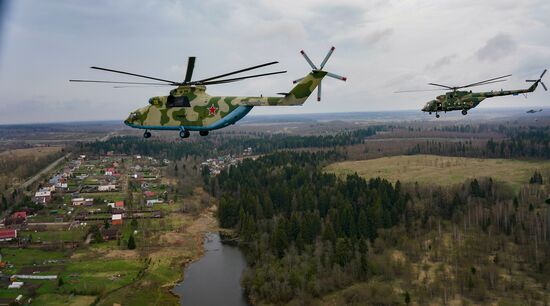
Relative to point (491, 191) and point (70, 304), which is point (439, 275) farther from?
point (70, 304)

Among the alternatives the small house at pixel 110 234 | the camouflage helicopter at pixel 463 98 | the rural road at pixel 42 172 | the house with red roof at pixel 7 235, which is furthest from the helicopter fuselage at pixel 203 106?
the rural road at pixel 42 172

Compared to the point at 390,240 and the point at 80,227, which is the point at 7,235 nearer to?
the point at 80,227

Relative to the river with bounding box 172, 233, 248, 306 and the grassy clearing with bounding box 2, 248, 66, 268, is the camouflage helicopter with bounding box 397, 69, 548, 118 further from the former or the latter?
the grassy clearing with bounding box 2, 248, 66, 268

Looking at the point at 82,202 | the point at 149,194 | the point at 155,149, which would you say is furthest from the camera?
the point at 155,149

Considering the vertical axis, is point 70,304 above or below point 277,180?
below

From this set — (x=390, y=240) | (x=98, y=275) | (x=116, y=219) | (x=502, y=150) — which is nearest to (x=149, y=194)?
(x=116, y=219)

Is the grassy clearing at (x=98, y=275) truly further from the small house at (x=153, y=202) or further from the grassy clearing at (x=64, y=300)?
the small house at (x=153, y=202)

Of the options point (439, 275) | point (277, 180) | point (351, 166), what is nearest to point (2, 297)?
point (439, 275)
